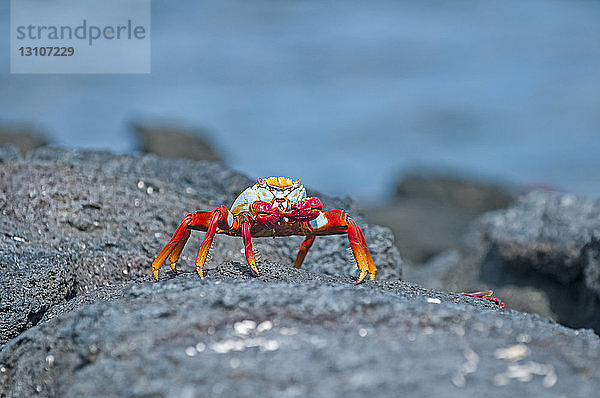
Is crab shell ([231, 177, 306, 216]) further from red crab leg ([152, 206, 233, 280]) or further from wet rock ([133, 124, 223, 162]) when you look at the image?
wet rock ([133, 124, 223, 162])

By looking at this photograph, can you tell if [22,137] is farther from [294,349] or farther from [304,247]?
[294,349]

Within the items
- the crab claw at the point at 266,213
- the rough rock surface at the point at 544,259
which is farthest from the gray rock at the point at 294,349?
the rough rock surface at the point at 544,259

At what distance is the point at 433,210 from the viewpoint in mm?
16859

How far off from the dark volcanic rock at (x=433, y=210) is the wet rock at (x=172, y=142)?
12.3 feet

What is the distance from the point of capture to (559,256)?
8.12 metres

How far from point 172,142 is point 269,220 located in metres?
11.9

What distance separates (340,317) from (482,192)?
1718 cm

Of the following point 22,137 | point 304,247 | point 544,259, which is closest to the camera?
point 304,247

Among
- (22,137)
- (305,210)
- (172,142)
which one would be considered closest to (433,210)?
(172,142)

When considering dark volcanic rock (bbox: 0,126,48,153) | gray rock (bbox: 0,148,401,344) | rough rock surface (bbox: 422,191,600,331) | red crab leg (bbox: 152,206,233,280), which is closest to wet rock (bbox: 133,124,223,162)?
dark volcanic rock (bbox: 0,126,48,153)

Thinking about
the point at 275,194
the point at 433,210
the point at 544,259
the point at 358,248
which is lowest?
the point at 433,210

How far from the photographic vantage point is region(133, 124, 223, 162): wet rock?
15.0 metres

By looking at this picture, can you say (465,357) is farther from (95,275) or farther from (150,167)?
(150,167)

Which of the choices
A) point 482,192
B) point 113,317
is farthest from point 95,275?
point 482,192
